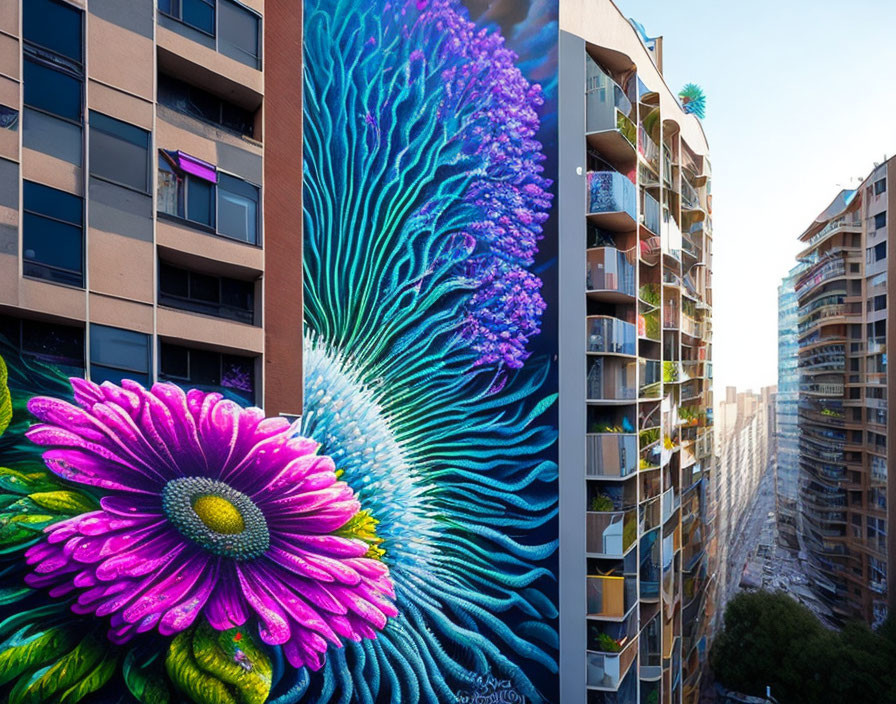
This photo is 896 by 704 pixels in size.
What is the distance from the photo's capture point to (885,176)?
4009 cm

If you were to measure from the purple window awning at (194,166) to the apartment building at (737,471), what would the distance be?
171 ft

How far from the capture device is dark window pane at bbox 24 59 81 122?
36.1 feet

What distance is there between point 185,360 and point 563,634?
38.3 feet

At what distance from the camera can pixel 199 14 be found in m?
13.4

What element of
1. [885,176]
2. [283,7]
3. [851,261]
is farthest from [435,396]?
[851,261]

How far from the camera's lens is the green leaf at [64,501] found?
11.3 metres

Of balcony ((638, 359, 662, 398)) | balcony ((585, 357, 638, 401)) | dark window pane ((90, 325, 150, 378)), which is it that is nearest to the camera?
dark window pane ((90, 325, 150, 378))

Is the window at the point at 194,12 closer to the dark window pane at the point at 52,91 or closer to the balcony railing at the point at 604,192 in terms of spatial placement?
the dark window pane at the point at 52,91

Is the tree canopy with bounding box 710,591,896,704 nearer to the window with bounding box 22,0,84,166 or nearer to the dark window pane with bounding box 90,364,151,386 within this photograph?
the dark window pane with bounding box 90,364,151,386

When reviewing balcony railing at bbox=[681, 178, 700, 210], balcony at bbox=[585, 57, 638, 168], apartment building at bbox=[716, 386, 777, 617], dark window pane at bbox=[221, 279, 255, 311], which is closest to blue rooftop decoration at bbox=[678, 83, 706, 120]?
balcony railing at bbox=[681, 178, 700, 210]

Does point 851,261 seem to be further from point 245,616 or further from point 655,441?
point 245,616

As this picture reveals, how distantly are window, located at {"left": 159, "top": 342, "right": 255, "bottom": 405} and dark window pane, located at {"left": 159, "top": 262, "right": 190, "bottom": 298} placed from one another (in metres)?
1.03

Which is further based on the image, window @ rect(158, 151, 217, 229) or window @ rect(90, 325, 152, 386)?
window @ rect(158, 151, 217, 229)

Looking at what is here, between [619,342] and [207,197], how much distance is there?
1099 centimetres
